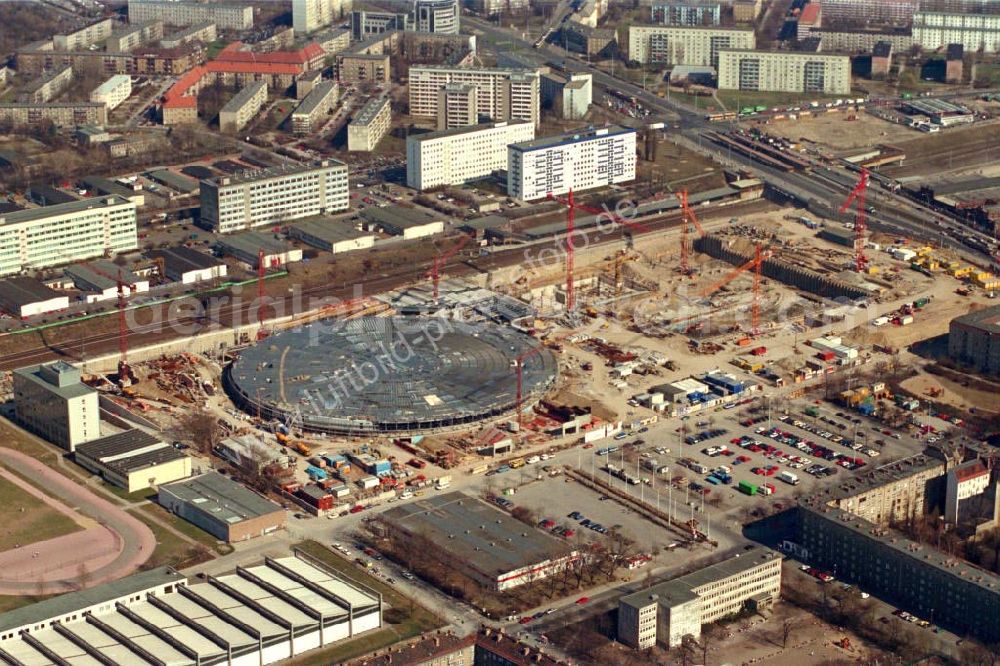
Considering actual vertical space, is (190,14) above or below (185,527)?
above

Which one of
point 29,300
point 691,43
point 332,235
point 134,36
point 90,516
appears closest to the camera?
point 90,516

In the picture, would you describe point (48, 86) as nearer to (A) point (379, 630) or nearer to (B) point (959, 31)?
(B) point (959, 31)

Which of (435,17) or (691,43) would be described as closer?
(691,43)

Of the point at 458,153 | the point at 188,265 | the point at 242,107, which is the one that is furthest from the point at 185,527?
the point at 242,107

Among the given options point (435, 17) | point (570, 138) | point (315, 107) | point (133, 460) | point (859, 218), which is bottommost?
point (133, 460)

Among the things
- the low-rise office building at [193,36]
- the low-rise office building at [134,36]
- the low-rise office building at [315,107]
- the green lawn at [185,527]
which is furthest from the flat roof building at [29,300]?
the low-rise office building at [193,36]

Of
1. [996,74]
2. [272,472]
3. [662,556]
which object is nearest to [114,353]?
[272,472]

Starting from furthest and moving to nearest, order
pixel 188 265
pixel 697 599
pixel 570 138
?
pixel 570 138 < pixel 188 265 < pixel 697 599

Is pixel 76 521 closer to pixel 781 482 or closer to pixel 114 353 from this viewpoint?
pixel 114 353
